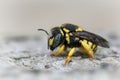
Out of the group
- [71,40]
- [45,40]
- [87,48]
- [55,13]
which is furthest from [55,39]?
[55,13]

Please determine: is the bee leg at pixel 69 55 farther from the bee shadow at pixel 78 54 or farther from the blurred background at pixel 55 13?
the blurred background at pixel 55 13

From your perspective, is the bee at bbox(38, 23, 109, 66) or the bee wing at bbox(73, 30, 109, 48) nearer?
the bee at bbox(38, 23, 109, 66)

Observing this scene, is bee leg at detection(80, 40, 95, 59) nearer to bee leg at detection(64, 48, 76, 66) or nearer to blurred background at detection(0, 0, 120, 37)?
bee leg at detection(64, 48, 76, 66)

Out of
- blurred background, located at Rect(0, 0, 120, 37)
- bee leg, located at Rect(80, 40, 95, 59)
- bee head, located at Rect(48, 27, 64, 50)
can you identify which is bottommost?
bee leg, located at Rect(80, 40, 95, 59)

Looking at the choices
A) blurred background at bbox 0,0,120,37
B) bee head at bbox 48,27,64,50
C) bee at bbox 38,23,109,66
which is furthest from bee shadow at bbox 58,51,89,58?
blurred background at bbox 0,0,120,37

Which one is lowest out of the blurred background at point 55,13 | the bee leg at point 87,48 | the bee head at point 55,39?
the bee leg at point 87,48

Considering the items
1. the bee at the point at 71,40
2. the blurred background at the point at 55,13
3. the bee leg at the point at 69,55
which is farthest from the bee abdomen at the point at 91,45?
the blurred background at the point at 55,13

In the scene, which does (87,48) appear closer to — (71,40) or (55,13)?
(71,40)
